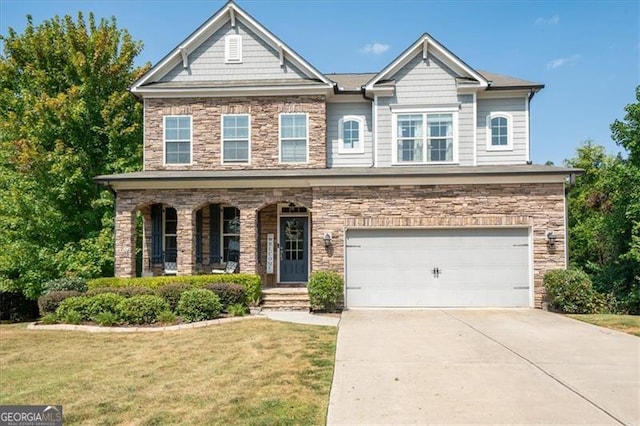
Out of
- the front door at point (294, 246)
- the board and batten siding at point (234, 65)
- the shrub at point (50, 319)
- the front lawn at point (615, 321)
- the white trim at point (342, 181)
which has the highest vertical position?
the board and batten siding at point (234, 65)

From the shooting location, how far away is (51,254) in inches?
667

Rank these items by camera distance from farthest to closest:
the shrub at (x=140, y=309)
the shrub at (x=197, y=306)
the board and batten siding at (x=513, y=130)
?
the board and batten siding at (x=513, y=130), the shrub at (x=197, y=306), the shrub at (x=140, y=309)

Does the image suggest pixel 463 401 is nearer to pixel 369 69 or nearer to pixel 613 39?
pixel 613 39

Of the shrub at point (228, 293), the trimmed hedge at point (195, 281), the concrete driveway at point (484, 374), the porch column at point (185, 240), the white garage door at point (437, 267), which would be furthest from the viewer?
the porch column at point (185, 240)

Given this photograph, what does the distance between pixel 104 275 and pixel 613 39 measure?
760 inches

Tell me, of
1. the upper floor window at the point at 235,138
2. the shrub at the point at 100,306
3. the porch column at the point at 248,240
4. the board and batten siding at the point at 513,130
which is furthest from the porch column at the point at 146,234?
the board and batten siding at the point at 513,130

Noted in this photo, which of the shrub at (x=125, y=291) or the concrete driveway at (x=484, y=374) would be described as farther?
the shrub at (x=125, y=291)

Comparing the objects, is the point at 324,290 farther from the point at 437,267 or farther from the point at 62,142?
the point at 62,142

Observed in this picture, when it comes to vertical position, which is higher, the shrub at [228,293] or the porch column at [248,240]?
the porch column at [248,240]

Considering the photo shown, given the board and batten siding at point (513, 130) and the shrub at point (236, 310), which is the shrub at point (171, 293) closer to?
the shrub at point (236, 310)

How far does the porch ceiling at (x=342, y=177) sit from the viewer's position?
13.3m

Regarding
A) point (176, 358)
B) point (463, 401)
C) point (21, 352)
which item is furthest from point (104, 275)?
point (463, 401)

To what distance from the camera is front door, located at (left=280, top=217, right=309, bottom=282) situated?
1605 cm

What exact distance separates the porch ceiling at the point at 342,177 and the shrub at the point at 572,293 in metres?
2.78
